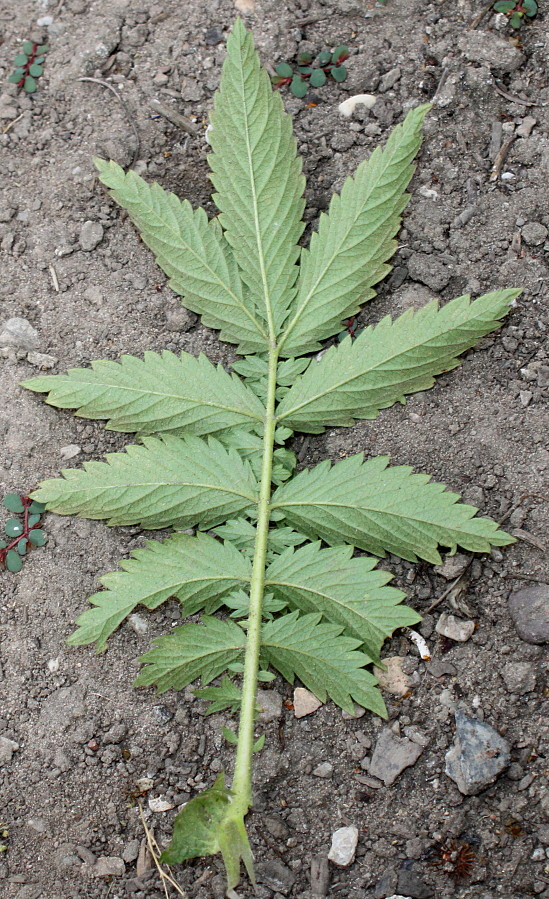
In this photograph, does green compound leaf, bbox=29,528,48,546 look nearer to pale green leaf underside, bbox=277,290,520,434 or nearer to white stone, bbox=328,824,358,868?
pale green leaf underside, bbox=277,290,520,434

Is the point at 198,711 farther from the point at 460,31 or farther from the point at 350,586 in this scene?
the point at 460,31

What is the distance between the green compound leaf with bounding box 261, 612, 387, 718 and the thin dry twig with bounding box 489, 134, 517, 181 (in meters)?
1.87

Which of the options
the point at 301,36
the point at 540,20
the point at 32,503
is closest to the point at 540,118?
the point at 540,20

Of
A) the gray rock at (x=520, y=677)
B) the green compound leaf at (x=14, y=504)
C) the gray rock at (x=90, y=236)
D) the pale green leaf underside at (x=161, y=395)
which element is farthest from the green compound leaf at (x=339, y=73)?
the gray rock at (x=520, y=677)

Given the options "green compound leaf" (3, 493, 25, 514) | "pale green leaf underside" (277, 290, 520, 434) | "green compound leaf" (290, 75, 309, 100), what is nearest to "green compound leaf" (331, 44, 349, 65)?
"green compound leaf" (290, 75, 309, 100)

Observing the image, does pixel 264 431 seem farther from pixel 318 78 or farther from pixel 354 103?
pixel 318 78

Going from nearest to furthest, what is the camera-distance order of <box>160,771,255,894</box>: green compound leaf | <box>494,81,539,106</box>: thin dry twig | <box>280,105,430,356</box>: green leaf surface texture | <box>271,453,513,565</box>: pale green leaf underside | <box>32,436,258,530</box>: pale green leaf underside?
<box>160,771,255,894</box>: green compound leaf, <box>271,453,513,565</box>: pale green leaf underside, <box>32,436,258,530</box>: pale green leaf underside, <box>280,105,430,356</box>: green leaf surface texture, <box>494,81,539,106</box>: thin dry twig

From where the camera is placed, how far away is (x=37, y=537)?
2.80 m

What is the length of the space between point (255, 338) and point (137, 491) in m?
0.70

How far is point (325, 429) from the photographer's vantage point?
2869 millimetres

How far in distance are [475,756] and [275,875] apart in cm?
71

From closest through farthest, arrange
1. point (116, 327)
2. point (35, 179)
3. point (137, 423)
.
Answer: point (137, 423), point (116, 327), point (35, 179)

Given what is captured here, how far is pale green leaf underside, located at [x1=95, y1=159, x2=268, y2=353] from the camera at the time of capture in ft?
9.18

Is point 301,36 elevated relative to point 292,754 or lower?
elevated
